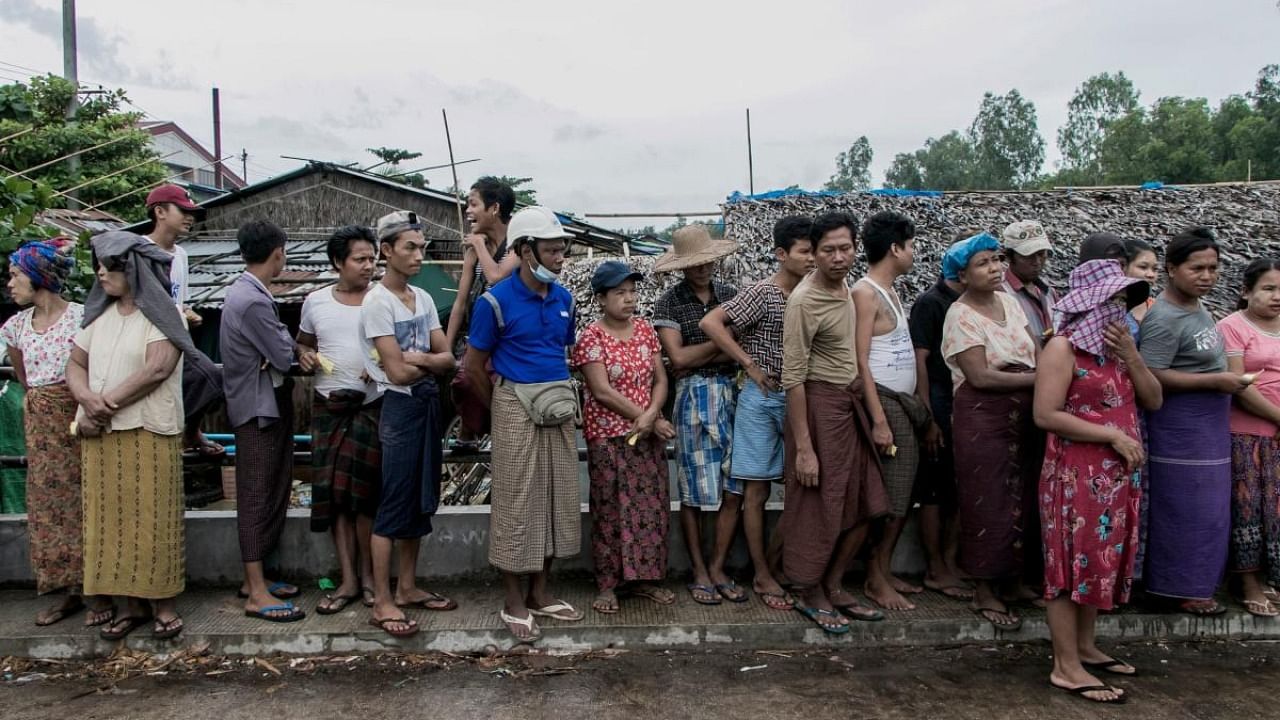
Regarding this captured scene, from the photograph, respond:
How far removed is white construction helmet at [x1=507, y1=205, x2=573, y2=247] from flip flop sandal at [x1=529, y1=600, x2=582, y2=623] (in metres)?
1.68

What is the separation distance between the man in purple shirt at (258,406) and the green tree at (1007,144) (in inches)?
1987

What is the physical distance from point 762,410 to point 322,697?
7.54 feet

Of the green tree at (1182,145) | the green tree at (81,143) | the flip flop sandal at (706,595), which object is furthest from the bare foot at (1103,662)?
the green tree at (1182,145)

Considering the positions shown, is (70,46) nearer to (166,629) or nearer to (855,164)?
(166,629)

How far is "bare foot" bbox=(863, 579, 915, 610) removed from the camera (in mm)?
4059

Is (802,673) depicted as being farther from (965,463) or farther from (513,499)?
(513,499)

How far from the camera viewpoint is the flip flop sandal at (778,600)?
407 centimetres

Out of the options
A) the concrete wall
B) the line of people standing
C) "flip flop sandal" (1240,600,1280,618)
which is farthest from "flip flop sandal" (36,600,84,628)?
"flip flop sandal" (1240,600,1280,618)

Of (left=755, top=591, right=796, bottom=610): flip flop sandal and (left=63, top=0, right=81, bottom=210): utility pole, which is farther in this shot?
(left=63, top=0, right=81, bottom=210): utility pole

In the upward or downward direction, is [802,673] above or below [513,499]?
below

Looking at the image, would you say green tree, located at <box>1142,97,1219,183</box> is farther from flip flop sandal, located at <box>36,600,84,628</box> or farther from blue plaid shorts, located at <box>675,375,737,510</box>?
flip flop sandal, located at <box>36,600,84,628</box>

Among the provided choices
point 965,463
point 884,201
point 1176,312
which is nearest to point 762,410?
point 965,463

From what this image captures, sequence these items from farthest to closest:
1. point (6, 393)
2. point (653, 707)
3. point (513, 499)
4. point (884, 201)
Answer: point (884, 201) → point (6, 393) → point (513, 499) → point (653, 707)

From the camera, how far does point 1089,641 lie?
3.54 m
